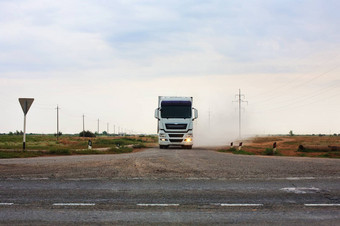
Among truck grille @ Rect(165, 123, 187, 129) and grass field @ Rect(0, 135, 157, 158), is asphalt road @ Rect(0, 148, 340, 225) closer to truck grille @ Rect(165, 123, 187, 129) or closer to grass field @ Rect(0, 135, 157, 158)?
grass field @ Rect(0, 135, 157, 158)

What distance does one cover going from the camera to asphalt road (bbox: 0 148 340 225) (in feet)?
21.8

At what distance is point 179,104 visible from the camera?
3416cm

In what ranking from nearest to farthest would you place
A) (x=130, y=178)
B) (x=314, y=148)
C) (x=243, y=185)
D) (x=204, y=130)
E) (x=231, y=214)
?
(x=231, y=214), (x=243, y=185), (x=130, y=178), (x=314, y=148), (x=204, y=130)

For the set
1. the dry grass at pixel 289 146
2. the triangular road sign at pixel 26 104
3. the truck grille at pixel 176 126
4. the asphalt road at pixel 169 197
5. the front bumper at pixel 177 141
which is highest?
the triangular road sign at pixel 26 104

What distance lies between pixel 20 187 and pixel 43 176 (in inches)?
82.3

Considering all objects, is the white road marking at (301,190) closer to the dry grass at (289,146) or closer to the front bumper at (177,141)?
the dry grass at (289,146)

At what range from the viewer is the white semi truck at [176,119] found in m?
34.0

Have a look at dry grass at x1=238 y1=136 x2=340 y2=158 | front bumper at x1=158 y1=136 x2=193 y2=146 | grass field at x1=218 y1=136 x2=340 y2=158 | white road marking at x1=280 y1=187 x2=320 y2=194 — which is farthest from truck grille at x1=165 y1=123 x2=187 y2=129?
white road marking at x1=280 y1=187 x2=320 y2=194

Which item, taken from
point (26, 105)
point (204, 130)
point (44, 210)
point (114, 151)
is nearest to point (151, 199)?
point (44, 210)

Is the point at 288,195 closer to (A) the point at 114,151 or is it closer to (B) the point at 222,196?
(B) the point at 222,196

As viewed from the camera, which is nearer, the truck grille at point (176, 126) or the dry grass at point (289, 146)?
the dry grass at point (289, 146)

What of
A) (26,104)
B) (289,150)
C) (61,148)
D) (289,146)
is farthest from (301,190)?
(289,146)

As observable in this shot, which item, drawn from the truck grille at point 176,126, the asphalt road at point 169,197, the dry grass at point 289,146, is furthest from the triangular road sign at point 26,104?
the dry grass at point 289,146

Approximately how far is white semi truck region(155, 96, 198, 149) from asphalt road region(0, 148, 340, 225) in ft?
68.2
